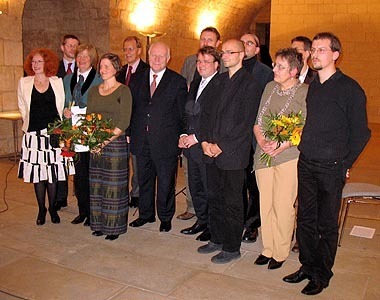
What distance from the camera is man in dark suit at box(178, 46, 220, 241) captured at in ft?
12.1

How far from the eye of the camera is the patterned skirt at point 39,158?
409cm

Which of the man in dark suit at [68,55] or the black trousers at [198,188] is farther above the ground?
the man in dark suit at [68,55]

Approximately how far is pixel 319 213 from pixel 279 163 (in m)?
0.45

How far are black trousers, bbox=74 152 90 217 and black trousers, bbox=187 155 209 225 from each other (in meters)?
0.88

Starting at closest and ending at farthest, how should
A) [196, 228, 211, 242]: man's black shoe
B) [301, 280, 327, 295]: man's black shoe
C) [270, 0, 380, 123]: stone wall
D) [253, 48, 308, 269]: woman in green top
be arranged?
[301, 280, 327, 295]: man's black shoe, [253, 48, 308, 269]: woman in green top, [196, 228, 211, 242]: man's black shoe, [270, 0, 380, 123]: stone wall

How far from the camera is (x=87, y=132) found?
12.0 feet

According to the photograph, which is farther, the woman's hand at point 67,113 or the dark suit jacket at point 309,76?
the woman's hand at point 67,113

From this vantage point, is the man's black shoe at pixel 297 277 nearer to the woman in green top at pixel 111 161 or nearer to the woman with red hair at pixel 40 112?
the woman in green top at pixel 111 161

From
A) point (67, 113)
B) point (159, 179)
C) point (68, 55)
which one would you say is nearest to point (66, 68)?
point (68, 55)

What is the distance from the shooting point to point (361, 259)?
3.58 m

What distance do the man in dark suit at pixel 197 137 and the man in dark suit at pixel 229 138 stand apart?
0.20 metres

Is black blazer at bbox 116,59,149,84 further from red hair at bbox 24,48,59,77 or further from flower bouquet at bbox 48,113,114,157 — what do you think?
flower bouquet at bbox 48,113,114,157

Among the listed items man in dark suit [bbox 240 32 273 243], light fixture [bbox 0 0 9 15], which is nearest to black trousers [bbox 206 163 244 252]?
man in dark suit [bbox 240 32 273 243]

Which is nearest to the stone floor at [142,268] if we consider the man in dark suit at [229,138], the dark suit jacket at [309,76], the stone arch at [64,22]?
the man in dark suit at [229,138]
